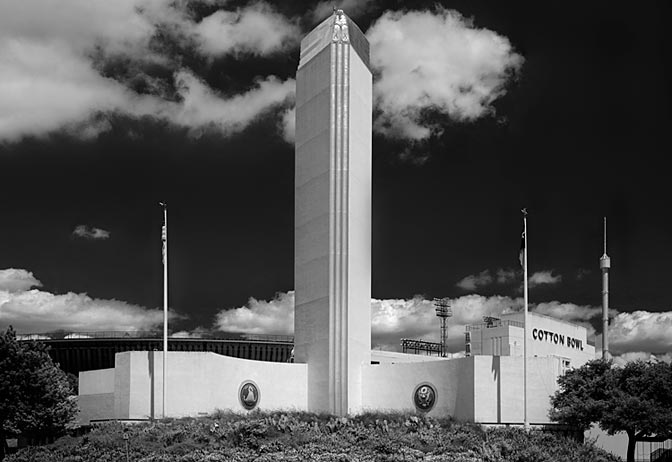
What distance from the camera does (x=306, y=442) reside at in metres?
47.2

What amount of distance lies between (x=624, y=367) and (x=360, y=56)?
88.4 feet

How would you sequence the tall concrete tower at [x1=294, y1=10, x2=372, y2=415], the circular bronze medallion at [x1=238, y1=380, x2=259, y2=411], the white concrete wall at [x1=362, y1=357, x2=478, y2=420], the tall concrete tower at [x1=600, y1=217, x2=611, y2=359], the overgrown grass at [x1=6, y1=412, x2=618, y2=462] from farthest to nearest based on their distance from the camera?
the tall concrete tower at [x1=600, y1=217, x2=611, y2=359]
the tall concrete tower at [x1=294, y1=10, x2=372, y2=415]
the circular bronze medallion at [x1=238, y1=380, x2=259, y2=411]
the white concrete wall at [x1=362, y1=357, x2=478, y2=420]
the overgrown grass at [x1=6, y1=412, x2=618, y2=462]

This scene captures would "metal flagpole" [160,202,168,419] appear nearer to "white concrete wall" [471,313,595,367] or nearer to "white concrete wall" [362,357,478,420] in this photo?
"white concrete wall" [362,357,478,420]

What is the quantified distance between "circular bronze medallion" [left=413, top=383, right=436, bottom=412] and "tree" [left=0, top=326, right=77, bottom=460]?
70.1 ft

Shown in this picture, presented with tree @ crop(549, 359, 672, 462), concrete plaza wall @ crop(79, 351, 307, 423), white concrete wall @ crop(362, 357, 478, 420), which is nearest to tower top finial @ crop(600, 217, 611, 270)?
tree @ crop(549, 359, 672, 462)

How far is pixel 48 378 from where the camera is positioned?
2242 inches

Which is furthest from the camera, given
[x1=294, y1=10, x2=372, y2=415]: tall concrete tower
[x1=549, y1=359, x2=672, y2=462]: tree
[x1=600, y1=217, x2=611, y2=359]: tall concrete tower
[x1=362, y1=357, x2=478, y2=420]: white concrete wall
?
[x1=600, y1=217, x2=611, y2=359]: tall concrete tower

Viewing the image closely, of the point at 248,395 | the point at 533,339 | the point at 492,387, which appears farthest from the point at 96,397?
the point at 533,339

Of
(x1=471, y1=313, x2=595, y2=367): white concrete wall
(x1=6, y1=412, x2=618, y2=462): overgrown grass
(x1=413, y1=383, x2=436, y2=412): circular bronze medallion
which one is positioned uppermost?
(x1=471, y1=313, x2=595, y2=367): white concrete wall

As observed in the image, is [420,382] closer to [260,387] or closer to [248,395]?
[260,387]

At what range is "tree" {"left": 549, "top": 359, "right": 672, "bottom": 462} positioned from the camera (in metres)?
51.0

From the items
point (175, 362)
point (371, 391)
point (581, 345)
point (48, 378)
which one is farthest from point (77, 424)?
point (581, 345)

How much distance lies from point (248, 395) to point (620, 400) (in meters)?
22.1

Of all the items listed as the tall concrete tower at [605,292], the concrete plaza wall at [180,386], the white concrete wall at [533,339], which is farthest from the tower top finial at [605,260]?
the white concrete wall at [533,339]
